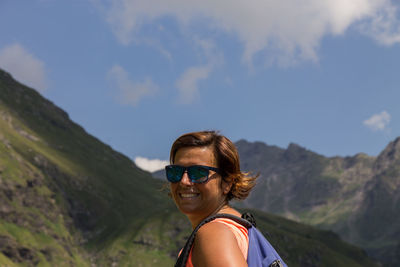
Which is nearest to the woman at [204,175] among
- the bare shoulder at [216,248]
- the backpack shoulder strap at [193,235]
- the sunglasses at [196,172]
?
the sunglasses at [196,172]

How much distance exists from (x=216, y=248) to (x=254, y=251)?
73 cm

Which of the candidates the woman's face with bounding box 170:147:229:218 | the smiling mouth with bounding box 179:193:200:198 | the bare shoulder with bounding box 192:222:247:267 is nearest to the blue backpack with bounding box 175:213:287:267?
the bare shoulder with bounding box 192:222:247:267

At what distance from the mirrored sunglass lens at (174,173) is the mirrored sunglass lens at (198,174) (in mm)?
263

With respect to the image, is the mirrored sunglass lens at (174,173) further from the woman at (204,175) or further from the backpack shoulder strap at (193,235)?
the backpack shoulder strap at (193,235)

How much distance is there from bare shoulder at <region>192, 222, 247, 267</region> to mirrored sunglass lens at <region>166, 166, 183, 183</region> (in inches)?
50.2

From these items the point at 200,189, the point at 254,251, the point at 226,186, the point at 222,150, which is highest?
the point at 222,150

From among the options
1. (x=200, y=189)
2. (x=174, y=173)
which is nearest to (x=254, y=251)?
(x=200, y=189)

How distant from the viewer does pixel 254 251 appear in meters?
5.52

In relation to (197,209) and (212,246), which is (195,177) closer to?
(197,209)

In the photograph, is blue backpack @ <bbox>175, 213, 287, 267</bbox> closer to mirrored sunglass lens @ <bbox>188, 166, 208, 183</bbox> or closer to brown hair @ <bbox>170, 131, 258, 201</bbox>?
mirrored sunglass lens @ <bbox>188, 166, 208, 183</bbox>

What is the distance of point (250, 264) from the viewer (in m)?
5.39

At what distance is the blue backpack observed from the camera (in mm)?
5402

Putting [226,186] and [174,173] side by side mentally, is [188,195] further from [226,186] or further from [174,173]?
[226,186]

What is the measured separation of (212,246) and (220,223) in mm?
488
